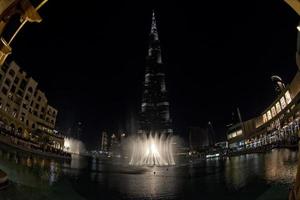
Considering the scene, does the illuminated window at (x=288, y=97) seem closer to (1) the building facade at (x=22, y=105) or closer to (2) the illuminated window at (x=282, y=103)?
(2) the illuminated window at (x=282, y=103)

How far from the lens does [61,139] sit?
131625mm

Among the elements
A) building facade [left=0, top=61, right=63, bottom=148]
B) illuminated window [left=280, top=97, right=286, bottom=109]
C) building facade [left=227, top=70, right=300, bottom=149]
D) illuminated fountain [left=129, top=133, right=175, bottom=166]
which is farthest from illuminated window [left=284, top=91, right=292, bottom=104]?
building facade [left=0, top=61, right=63, bottom=148]

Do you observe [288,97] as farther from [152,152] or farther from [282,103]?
[152,152]

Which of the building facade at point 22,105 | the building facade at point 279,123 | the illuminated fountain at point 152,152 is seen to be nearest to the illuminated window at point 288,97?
the building facade at point 279,123

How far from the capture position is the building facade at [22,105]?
74.3 meters

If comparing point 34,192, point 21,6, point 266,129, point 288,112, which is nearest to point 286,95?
point 288,112

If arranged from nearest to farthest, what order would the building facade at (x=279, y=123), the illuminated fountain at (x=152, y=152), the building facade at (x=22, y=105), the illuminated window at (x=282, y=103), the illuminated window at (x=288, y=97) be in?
the building facade at (x=22, y=105), the building facade at (x=279, y=123), the illuminated window at (x=288, y=97), the illuminated window at (x=282, y=103), the illuminated fountain at (x=152, y=152)

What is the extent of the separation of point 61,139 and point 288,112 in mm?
94729

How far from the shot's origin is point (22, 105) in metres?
86.9

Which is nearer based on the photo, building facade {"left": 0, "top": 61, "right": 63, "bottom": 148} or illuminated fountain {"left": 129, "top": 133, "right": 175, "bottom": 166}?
building facade {"left": 0, "top": 61, "right": 63, "bottom": 148}

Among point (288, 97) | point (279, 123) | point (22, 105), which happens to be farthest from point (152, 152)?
point (288, 97)

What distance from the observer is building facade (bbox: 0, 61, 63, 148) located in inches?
2926

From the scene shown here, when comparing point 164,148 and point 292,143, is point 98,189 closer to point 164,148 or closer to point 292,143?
point 292,143

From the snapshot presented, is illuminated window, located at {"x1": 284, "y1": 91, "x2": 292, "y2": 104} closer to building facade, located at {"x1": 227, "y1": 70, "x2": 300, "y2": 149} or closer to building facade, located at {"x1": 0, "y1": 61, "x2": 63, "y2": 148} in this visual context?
building facade, located at {"x1": 227, "y1": 70, "x2": 300, "y2": 149}
